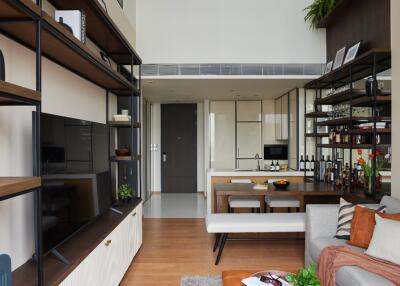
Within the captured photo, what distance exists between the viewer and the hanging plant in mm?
4637

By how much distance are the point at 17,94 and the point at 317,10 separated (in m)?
4.65

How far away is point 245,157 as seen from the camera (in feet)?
25.0

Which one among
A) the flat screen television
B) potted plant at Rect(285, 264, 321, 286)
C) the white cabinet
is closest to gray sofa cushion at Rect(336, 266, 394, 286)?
potted plant at Rect(285, 264, 321, 286)

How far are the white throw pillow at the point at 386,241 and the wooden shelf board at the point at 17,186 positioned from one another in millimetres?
2201

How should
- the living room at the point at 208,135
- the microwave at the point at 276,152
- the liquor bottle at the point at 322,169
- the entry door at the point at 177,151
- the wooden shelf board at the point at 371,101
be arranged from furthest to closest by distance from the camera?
the entry door at the point at 177,151 → the microwave at the point at 276,152 → the liquor bottle at the point at 322,169 → the wooden shelf board at the point at 371,101 → the living room at the point at 208,135

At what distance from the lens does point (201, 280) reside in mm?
2969

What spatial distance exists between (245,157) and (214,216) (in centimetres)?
409

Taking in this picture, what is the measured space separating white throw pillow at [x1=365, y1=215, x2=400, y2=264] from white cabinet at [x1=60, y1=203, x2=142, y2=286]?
6.22ft

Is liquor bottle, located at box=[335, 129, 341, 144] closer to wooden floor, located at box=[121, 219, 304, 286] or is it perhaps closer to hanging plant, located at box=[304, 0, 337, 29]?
wooden floor, located at box=[121, 219, 304, 286]

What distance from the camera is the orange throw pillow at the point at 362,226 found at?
2.53 meters

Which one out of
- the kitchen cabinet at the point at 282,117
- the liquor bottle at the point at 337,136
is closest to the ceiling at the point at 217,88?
the kitchen cabinet at the point at 282,117

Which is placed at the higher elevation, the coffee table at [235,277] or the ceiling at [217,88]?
the ceiling at [217,88]

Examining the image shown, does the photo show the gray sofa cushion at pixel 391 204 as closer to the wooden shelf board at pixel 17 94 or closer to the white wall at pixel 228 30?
the wooden shelf board at pixel 17 94

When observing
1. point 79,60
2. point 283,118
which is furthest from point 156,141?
point 79,60
